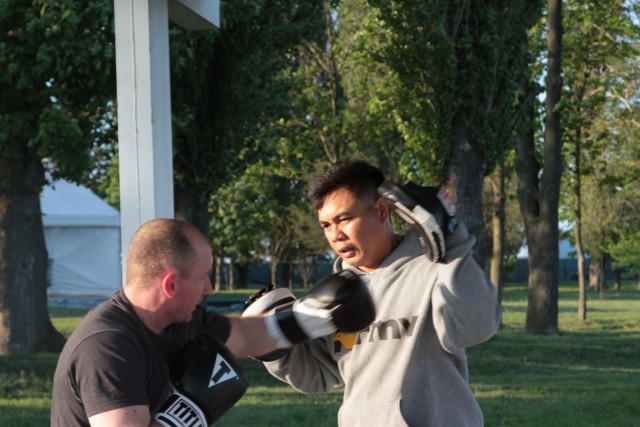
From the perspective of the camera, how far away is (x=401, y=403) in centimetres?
354

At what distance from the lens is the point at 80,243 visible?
3244 cm

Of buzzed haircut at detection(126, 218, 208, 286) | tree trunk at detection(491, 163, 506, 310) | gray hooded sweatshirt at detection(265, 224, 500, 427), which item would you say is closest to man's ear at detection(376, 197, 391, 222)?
gray hooded sweatshirt at detection(265, 224, 500, 427)

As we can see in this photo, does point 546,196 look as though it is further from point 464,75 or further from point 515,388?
point 515,388

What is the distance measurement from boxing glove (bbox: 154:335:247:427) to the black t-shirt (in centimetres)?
5

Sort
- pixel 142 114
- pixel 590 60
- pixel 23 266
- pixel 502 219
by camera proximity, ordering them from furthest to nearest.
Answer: pixel 502 219 < pixel 590 60 < pixel 23 266 < pixel 142 114

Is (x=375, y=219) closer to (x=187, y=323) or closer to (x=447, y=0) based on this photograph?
(x=187, y=323)

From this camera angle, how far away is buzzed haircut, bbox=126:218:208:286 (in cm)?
285

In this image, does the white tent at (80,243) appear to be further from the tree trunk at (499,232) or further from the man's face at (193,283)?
the man's face at (193,283)

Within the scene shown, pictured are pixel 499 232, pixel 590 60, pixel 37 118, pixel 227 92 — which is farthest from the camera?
pixel 499 232

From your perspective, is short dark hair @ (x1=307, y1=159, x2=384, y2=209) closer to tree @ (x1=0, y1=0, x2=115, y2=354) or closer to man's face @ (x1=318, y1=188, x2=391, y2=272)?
man's face @ (x1=318, y1=188, x2=391, y2=272)

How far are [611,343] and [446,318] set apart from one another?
15.4 metres

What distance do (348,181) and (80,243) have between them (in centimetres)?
2975

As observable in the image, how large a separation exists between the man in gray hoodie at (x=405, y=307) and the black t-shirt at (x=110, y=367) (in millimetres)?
918

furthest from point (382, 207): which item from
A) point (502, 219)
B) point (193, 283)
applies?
point (502, 219)
